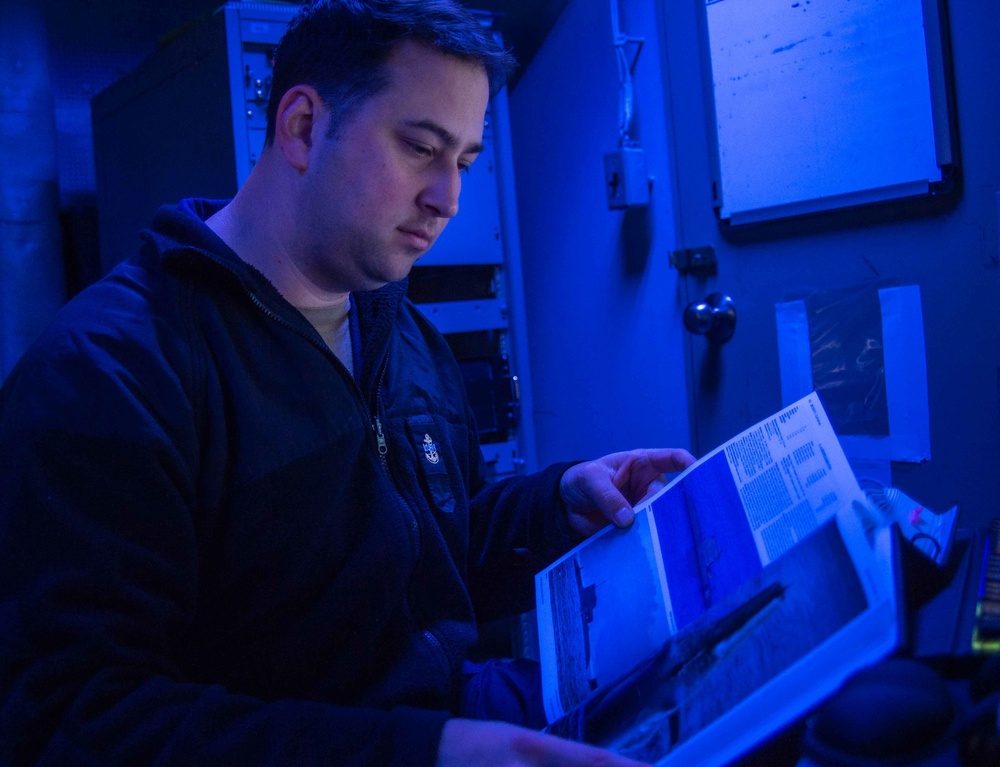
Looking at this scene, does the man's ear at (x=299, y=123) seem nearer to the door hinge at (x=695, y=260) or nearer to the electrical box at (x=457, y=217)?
the electrical box at (x=457, y=217)

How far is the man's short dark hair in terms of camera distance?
0.84m

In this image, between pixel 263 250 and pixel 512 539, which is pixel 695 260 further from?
pixel 263 250

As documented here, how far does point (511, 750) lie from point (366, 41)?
682 millimetres

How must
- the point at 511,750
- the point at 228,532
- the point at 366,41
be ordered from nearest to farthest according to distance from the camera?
the point at 511,750, the point at 228,532, the point at 366,41

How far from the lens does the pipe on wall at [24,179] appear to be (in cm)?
179

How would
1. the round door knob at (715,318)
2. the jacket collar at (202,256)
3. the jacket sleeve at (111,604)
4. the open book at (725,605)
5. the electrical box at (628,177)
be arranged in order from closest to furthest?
the open book at (725,605) → the jacket sleeve at (111,604) → the jacket collar at (202,256) → the round door knob at (715,318) → the electrical box at (628,177)

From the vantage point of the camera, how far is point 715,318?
160 cm

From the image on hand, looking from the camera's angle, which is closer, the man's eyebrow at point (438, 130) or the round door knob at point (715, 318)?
the man's eyebrow at point (438, 130)

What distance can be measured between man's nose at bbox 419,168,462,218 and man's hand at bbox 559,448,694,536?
324 millimetres

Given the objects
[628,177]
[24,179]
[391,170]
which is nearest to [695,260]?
[628,177]

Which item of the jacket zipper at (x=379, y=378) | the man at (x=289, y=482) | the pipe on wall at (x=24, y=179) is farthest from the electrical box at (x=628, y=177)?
the pipe on wall at (x=24, y=179)

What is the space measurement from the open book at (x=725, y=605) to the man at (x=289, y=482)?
63 millimetres

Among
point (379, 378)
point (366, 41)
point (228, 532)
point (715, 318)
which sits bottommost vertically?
A: point (228, 532)

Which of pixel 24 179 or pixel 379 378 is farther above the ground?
pixel 24 179
